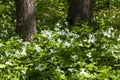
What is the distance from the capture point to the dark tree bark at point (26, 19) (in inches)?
244

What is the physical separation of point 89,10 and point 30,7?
62.5 inches

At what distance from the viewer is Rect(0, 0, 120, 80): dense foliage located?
4.92 meters

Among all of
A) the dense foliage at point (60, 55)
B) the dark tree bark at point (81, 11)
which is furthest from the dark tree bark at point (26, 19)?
the dark tree bark at point (81, 11)

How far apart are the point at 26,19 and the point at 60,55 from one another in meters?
1.22

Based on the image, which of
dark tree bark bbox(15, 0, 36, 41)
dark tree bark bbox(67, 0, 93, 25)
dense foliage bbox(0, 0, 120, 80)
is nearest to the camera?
dense foliage bbox(0, 0, 120, 80)

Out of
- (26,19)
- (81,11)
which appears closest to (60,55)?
(26,19)

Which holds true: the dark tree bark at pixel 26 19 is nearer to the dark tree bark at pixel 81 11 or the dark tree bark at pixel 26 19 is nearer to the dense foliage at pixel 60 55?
the dense foliage at pixel 60 55

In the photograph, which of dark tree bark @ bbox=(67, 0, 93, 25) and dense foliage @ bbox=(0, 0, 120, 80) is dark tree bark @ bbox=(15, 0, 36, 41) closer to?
dense foliage @ bbox=(0, 0, 120, 80)

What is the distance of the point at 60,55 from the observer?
17.7ft

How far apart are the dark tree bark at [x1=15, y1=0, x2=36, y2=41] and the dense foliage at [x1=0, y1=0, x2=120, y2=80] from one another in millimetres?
183

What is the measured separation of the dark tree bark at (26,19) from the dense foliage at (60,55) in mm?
183

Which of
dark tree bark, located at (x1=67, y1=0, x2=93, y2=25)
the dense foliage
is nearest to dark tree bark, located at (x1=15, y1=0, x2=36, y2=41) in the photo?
the dense foliage

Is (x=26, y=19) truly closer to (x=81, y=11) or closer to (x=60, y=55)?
(x=60, y=55)

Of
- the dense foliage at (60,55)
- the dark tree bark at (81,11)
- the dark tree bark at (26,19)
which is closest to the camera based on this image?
the dense foliage at (60,55)
